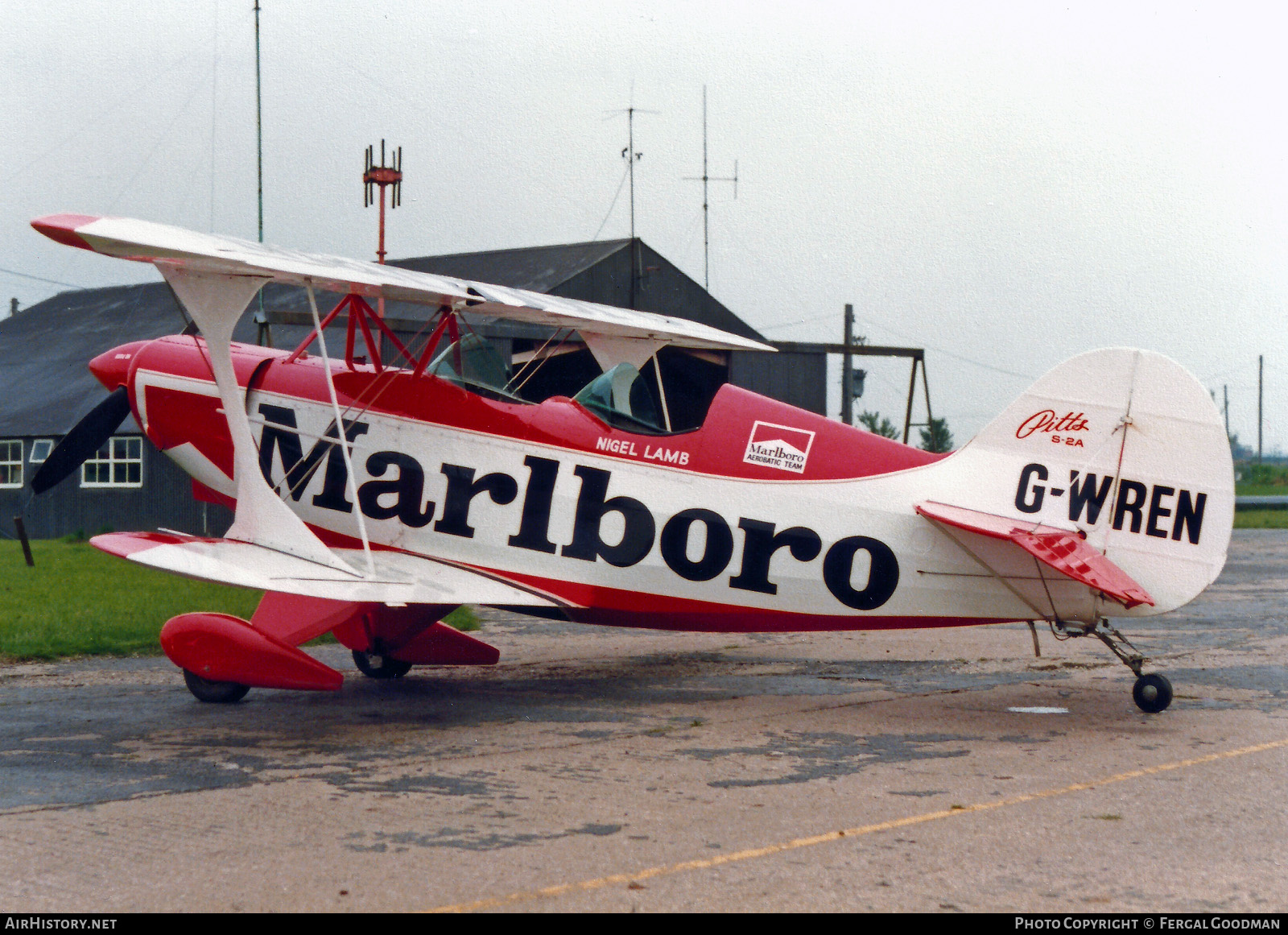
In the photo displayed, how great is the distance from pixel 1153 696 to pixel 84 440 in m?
8.63

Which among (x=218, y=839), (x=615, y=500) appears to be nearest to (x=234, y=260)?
(x=615, y=500)

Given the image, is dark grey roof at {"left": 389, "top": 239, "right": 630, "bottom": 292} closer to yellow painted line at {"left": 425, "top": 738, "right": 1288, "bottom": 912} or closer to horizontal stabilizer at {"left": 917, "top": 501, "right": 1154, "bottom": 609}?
horizontal stabilizer at {"left": 917, "top": 501, "right": 1154, "bottom": 609}

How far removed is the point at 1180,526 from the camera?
8273mm

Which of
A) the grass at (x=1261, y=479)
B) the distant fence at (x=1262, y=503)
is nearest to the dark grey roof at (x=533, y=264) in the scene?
the distant fence at (x=1262, y=503)

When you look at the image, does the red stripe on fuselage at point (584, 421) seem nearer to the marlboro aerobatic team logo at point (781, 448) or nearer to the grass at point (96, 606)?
the marlboro aerobatic team logo at point (781, 448)

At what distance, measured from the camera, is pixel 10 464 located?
32.5m

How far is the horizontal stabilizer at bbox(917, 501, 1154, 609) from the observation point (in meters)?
7.86

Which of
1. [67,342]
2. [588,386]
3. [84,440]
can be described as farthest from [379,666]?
[67,342]

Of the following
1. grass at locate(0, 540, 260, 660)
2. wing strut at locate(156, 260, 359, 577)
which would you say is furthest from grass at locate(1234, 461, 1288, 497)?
wing strut at locate(156, 260, 359, 577)

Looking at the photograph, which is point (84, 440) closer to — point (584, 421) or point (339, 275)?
point (339, 275)

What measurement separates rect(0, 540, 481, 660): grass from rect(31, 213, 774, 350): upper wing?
2.48 m
